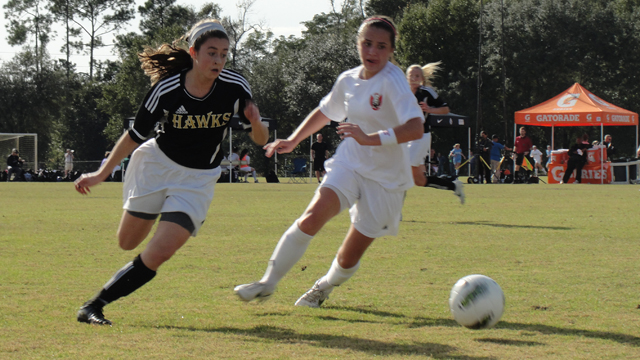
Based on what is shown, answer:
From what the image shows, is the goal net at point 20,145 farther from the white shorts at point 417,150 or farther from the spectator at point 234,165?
the white shorts at point 417,150

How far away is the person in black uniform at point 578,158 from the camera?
28531 millimetres

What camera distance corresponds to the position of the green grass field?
408 centimetres

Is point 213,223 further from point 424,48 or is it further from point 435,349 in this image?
point 424,48

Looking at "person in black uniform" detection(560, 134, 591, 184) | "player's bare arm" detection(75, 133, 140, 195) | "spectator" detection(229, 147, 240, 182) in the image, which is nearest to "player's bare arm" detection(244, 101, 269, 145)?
"player's bare arm" detection(75, 133, 140, 195)

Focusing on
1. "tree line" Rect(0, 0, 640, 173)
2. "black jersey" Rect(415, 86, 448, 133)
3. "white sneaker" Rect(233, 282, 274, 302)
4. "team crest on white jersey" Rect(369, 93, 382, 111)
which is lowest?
"white sneaker" Rect(233, 282, 274, 302)

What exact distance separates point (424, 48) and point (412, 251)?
48.5 metres

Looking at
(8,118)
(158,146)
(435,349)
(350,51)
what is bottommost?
(435,349)

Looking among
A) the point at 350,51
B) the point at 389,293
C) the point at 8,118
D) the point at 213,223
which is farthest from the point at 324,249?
the point at 8,118

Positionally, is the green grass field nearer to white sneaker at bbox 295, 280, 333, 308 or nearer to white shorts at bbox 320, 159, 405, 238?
white sneaker at bbox 295, 280, 333, 308

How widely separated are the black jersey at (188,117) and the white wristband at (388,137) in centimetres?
91

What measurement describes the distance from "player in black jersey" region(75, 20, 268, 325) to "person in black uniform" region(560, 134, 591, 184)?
2557 cm

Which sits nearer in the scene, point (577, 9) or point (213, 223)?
point (213, 223)

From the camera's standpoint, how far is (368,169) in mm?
4852

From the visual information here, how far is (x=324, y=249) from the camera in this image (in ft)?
28.0
